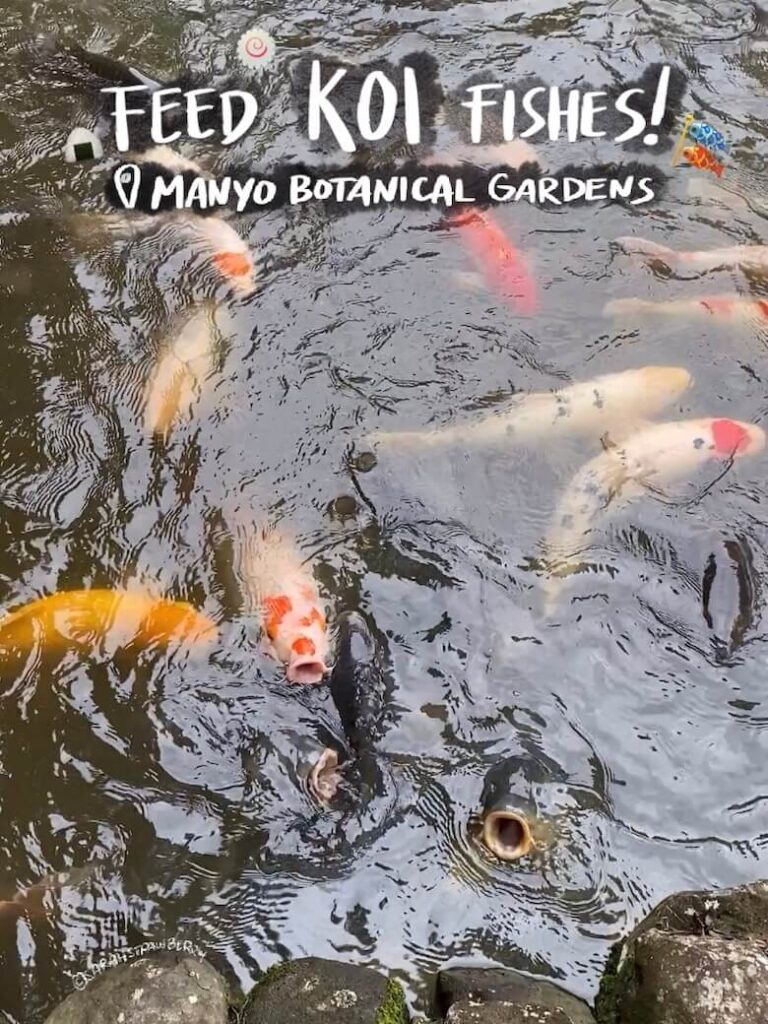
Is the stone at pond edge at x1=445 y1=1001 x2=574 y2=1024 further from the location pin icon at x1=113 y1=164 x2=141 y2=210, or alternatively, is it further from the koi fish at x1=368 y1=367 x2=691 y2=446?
the location pin icon at x1=113 y1=164 x2=141 y2=210

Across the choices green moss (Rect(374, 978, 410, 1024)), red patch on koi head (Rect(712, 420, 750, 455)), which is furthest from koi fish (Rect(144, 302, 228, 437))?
green moss (Rect(374, 978, 410, 1024))

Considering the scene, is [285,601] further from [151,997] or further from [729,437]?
[729,437]

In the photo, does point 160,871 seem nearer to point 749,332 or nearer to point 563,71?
point 749,332

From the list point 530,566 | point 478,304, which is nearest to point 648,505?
point 530,566

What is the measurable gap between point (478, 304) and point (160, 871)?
395cm

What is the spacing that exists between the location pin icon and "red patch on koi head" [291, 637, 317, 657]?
3885 millimetres

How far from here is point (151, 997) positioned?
3.25 metres

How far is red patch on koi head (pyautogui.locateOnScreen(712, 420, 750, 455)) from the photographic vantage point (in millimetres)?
5355

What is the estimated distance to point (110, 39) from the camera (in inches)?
324

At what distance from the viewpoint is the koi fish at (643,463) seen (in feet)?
16.6

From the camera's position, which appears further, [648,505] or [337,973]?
[648,505]

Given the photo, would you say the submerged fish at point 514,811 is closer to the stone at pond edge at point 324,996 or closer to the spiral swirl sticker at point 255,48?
the stone at pond edge at point 324,996

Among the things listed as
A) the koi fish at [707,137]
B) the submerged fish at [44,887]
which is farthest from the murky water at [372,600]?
the koi fish at [707,137]

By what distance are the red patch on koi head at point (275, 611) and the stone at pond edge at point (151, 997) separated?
1.54 meters
